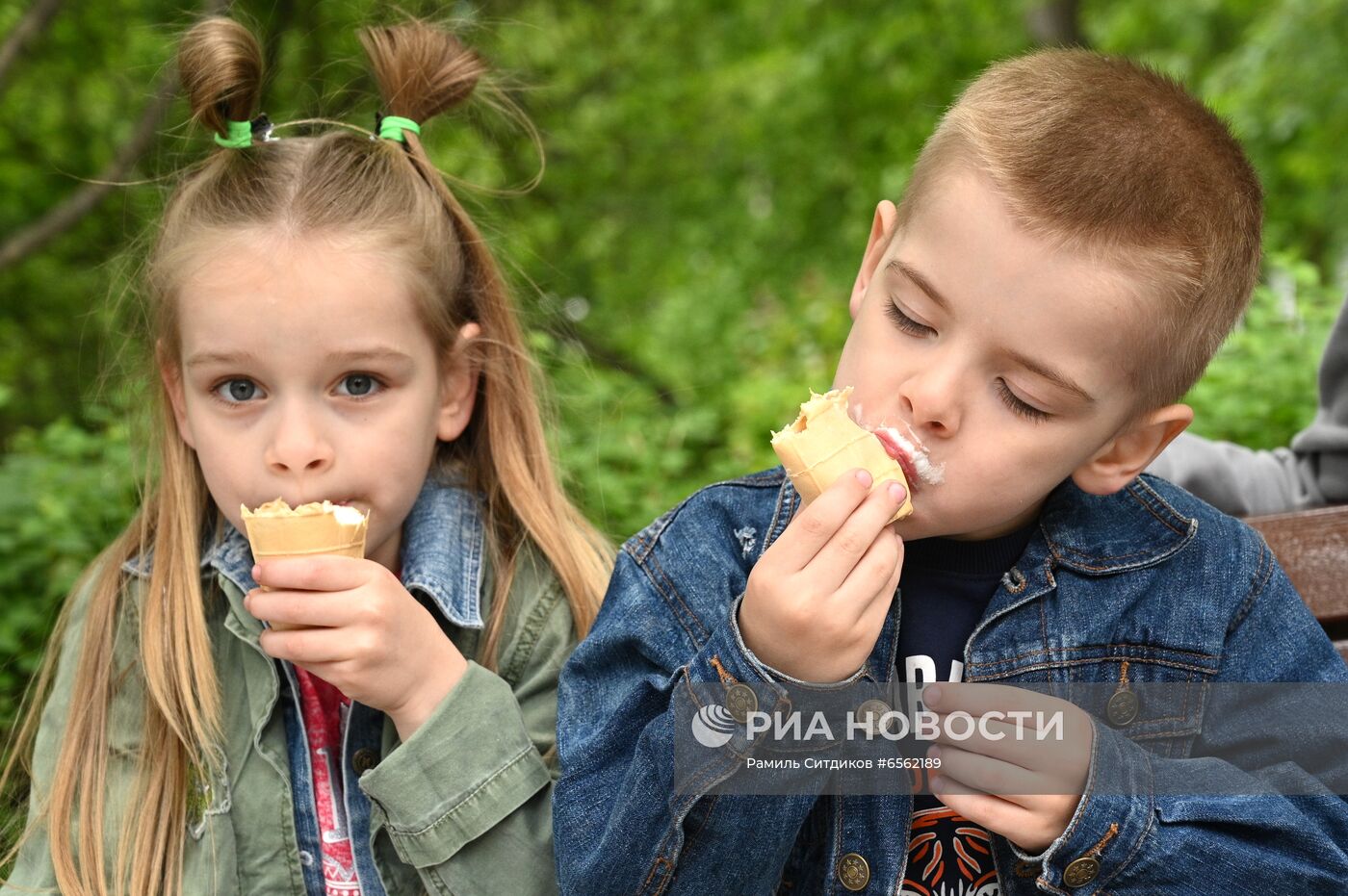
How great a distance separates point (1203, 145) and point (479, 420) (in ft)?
4.60

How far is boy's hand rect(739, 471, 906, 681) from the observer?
1.72 metres

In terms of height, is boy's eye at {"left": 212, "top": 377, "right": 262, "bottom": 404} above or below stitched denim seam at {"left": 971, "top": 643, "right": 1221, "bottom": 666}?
above

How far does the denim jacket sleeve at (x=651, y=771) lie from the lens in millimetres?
1855

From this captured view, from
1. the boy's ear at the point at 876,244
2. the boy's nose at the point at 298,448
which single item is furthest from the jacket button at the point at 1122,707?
the boy's nose at the point at 298,448

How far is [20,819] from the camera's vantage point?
96.9 inches

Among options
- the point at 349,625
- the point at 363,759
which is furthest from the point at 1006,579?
the point at 363,759

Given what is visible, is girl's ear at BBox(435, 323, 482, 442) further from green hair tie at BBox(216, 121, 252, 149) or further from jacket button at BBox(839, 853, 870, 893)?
jacket button at BBox(839, 853, 870, 893)

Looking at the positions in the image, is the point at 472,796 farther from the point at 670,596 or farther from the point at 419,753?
the point at 670,596

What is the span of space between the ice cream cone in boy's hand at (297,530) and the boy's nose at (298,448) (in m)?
0.09

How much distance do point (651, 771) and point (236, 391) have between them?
958 millimetres

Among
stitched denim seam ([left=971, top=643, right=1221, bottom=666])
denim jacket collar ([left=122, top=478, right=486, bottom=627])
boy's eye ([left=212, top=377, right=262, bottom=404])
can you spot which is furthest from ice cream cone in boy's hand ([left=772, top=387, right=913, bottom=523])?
boy's eye ([left=212, top=377, right=262, bottom=404])

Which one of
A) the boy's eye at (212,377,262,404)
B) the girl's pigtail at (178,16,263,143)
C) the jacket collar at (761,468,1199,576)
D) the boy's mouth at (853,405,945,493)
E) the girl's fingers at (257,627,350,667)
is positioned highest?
the girl's pigtail at (178,16,263,143)

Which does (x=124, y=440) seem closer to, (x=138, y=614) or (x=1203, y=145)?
(x=138, y=614)

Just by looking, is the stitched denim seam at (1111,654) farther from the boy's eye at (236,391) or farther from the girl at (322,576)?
the boy's eye at (236,391)
